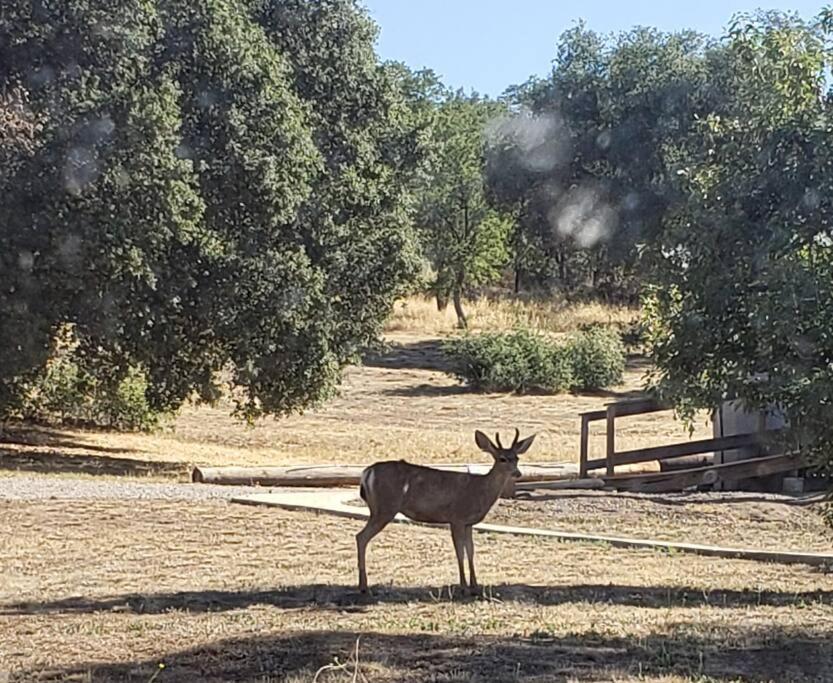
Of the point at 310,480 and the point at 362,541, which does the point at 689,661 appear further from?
the point at 310,480

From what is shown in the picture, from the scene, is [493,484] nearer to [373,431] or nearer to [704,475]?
[704,475]

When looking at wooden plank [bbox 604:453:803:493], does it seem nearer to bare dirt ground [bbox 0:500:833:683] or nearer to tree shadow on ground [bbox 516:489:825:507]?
tree shadow on ground [bbox 516:489:825:507]

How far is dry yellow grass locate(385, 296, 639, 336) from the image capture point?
159 ft

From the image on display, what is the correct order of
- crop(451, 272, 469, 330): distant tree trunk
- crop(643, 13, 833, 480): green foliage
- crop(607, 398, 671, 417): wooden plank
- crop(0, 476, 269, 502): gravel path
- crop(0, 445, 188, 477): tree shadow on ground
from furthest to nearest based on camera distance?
crop(451, 272, 469, 330): distant tree trunk, crop(0, 445, 188, 477): tree shadow on ground, crop(607, 398, 671, 417): wooden plank, crop(0, 476, 269, 502): gravel path, crop(643, 13, 833, 480): green foliage

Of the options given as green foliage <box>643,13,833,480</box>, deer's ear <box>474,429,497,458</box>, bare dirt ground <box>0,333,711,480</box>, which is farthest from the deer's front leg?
bare dirt ground <box>0,333,711,480</box>

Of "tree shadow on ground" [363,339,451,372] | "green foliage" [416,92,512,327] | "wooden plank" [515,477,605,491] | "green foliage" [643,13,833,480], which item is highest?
"green foliage" [416,92,512,327]

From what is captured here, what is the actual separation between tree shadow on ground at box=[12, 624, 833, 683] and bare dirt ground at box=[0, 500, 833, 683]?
0.08ft

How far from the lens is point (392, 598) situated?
11.2 meters

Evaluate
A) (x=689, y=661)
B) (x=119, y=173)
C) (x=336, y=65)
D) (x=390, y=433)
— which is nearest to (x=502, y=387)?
(x=390, y=433)

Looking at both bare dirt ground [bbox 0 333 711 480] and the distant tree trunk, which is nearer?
bare dirt ground [bbox 0 333 711 480]

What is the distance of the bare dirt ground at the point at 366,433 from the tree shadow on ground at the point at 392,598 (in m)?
12.1

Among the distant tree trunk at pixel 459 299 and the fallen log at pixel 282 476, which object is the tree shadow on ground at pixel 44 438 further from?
the distant tree trunk at pixel 459 299

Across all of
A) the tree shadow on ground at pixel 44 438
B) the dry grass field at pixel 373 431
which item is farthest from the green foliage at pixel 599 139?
the tree shadow on ground at pixel 44 438

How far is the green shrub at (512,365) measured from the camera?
39.0 m
